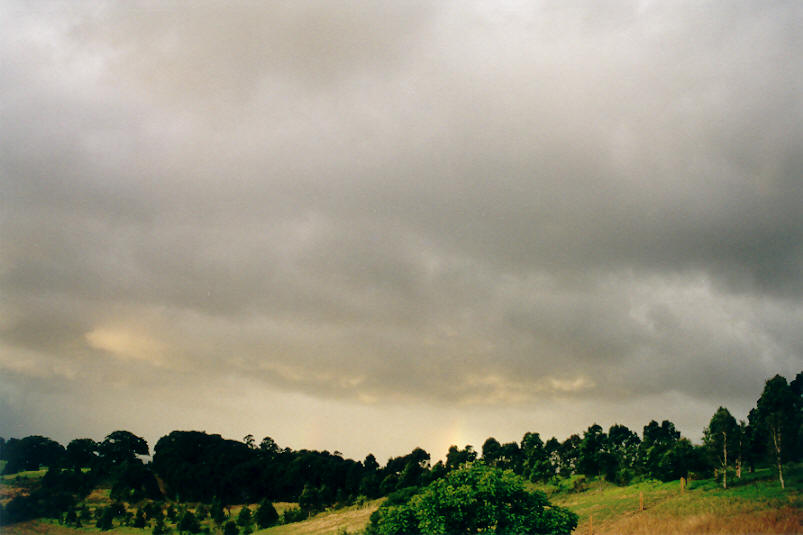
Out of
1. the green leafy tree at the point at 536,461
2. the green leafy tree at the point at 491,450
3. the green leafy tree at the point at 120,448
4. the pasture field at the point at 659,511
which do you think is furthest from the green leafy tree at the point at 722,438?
the green leafy tree at the point at 120,448

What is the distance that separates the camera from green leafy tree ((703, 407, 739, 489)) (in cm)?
6938

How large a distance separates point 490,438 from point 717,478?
66.3 m

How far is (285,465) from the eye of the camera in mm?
121188

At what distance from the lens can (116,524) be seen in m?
92.6

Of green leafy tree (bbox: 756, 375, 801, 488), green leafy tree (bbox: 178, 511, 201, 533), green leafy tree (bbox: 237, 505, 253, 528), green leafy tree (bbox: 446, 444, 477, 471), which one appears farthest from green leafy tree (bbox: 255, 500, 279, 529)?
green leafy tree (bbox: 756, 375, 801, 488)

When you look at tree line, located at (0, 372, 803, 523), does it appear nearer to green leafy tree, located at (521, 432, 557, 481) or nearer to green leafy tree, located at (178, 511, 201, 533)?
green leafy tree, located at (521, 432, 557, 481)

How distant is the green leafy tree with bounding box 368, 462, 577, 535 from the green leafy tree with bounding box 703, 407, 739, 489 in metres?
54.0

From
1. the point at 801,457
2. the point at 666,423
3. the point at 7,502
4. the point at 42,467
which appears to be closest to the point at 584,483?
the point at 801,457

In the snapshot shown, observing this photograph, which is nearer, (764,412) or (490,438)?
(764,412)

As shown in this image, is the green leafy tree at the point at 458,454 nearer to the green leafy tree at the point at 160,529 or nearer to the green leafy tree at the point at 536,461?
the green leafy tree at the point at 536,461

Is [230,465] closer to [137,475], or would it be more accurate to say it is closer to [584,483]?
[137,475]

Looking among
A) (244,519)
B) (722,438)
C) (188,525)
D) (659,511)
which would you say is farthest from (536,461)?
(188,525)

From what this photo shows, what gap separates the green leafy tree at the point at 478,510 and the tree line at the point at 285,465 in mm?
60715

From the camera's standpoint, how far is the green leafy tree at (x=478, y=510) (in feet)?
81.5
